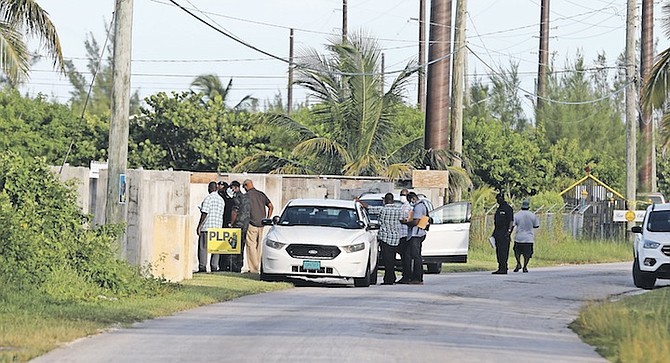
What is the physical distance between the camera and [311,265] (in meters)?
23.5

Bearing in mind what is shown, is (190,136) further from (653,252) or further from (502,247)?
(653,252)

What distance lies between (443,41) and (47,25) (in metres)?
13.5

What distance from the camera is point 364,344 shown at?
14.4 metres

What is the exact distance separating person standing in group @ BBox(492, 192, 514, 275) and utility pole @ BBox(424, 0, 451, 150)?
6.58 m

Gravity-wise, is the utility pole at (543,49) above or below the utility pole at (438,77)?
above

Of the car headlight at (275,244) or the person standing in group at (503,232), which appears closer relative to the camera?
the car headlight at (275,244)

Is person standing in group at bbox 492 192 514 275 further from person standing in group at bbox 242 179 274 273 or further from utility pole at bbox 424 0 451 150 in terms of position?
utility pole at bbox 424 0 451 150

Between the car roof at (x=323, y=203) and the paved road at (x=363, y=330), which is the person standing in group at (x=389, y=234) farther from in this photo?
the paved road at (x=363, y=330)

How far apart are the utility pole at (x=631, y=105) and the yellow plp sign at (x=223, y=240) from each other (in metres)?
18.7

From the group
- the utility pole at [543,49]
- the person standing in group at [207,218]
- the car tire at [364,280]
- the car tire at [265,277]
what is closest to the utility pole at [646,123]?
the utility pole at [543,49]

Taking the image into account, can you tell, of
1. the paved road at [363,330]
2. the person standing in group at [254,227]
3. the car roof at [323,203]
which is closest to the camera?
the paved road at [363,330]

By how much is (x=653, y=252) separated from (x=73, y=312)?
13.5 meters

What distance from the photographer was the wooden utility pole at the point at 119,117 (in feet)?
70.1

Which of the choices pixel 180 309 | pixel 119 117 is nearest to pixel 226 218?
pixel 119 117
